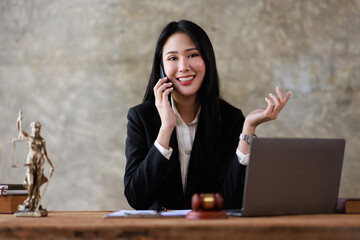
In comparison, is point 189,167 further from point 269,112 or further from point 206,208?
point 206,208

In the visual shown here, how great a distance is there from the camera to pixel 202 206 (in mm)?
1304

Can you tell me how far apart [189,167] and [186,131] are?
0.66 ft

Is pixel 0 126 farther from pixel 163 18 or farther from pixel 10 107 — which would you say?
pixel 163 18

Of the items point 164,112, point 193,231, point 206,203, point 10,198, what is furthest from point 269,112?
point 10,198

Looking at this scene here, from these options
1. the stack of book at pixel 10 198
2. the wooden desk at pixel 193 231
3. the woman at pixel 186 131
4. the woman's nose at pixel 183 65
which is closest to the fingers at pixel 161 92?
the woman at pixel 186 131

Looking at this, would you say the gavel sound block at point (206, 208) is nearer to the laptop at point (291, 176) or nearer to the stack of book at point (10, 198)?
the laptop at point (291, 176)

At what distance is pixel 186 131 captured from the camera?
2.30m

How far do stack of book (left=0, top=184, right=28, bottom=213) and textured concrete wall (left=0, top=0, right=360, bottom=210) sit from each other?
229cm

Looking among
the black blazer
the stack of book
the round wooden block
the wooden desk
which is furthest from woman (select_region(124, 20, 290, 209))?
the wooden desk

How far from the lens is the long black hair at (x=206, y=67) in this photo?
2.28 meters

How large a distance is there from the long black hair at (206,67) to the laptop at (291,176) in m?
0.90

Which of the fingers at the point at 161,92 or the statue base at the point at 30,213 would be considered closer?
the statue base at the point at 30,213

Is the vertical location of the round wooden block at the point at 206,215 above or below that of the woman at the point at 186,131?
below

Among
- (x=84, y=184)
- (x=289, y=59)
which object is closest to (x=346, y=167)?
(x=289, y=59)
